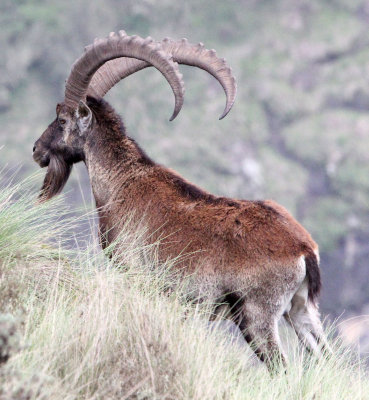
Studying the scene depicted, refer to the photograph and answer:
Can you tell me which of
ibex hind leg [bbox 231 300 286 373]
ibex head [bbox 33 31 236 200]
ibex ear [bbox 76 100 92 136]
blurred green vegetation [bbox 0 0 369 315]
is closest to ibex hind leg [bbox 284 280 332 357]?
ibex hind leg [bbox 231 300 286 373]

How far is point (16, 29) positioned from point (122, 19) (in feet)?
34.2

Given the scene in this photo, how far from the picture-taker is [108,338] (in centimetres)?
579

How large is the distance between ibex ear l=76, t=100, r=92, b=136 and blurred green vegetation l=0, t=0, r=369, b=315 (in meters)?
46.1

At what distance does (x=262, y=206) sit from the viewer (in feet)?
24.9

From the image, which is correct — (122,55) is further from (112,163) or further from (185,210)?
(185,210)

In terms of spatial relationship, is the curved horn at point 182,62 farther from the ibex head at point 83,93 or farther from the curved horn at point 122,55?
the curved horn at point 122,55

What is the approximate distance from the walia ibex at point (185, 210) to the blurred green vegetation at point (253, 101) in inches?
1812

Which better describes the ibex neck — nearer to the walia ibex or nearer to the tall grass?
the walia ibex

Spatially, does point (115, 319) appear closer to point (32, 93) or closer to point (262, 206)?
point (262, 206)

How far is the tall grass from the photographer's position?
5305 mm

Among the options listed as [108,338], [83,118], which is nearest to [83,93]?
[83,118]

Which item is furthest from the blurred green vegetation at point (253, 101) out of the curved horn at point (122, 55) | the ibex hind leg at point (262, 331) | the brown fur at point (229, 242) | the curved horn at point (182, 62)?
the ibex hind leg at point (262, 331)

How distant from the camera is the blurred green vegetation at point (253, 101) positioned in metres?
63.0

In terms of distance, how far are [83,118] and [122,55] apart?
2.76 feet
